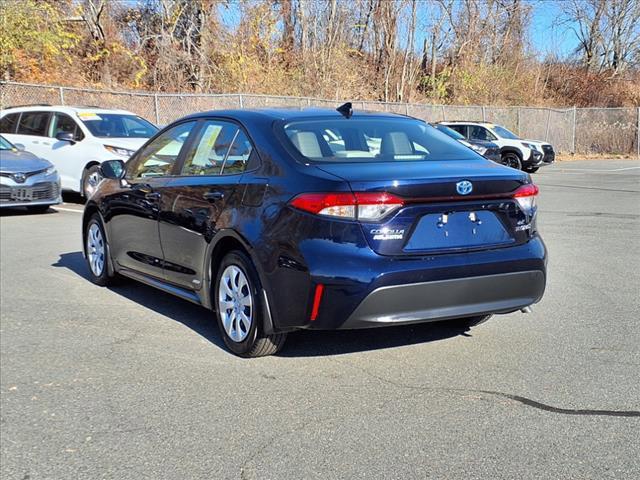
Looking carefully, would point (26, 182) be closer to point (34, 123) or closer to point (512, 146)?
point (34, 123)

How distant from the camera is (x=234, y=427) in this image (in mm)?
3834

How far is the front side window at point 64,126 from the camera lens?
45.7 feet

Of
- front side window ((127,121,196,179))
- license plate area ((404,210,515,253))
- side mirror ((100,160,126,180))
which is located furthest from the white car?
license plate area ((404,210,515,253))

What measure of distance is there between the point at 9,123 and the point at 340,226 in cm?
1309

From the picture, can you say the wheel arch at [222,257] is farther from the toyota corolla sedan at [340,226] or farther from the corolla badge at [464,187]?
the corolla badge at [464,187]

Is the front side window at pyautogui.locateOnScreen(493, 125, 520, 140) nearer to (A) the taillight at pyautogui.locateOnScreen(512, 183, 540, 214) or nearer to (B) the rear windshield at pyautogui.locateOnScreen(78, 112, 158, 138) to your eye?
(B) the rear windshield at pyautogui.locateOnScreen(78, 112, 158, 138)

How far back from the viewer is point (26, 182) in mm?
12258

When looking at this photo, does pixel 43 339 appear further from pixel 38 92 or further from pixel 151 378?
pixel 38 92

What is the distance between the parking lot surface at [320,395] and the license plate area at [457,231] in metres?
0.81

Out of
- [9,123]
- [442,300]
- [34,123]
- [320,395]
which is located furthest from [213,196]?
[9,123]

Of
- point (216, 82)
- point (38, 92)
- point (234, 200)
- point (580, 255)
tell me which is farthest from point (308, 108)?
point (216, 82)

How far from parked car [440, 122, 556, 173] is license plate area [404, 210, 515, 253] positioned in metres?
20.1

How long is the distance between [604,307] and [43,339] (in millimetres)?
4458

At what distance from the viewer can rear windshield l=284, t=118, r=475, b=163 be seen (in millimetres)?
4801
